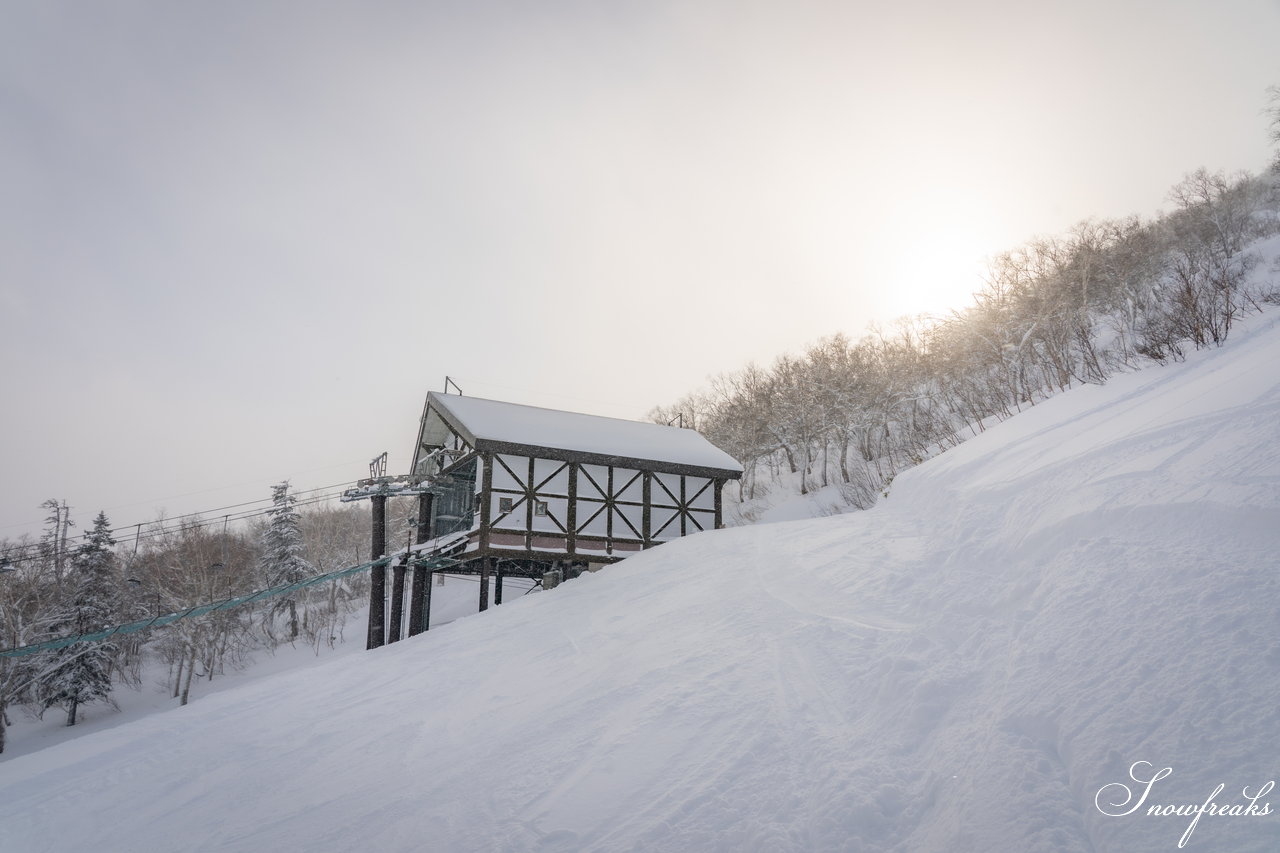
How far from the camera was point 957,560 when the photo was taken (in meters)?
6.82

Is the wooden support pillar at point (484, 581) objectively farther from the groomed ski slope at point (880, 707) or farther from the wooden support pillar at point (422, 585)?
the groomed ski slope at point (880, 707)

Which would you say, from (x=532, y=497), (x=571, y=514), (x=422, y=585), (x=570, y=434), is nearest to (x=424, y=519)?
(x=422, y=585)

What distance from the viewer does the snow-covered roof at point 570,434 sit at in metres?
17.4

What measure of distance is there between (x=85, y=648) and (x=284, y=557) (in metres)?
10.2

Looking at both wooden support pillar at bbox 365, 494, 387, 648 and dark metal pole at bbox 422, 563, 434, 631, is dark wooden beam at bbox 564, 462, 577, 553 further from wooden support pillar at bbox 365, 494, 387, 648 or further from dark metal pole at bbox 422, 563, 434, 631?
dark metal pole at bbox 422, 563, 434, 631

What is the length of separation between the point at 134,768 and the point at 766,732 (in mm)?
7860

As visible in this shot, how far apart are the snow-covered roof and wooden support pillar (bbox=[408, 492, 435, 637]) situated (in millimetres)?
3302

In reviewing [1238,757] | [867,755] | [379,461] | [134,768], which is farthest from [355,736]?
[379,461]

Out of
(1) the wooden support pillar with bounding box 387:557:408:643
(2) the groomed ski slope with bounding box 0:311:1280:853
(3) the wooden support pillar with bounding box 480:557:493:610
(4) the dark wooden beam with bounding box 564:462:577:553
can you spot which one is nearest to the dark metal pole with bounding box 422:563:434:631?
(1) the wooden support pillar with bounding box 387:557:408:643

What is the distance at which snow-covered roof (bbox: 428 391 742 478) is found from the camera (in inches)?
683

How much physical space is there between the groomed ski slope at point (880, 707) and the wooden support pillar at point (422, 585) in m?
10.1

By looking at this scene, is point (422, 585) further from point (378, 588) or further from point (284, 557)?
point (284, 557)

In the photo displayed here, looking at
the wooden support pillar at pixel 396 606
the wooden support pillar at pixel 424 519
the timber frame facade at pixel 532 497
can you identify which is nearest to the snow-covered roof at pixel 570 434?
the timber frame facade at pixel 532 497

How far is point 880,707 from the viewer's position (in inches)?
190
